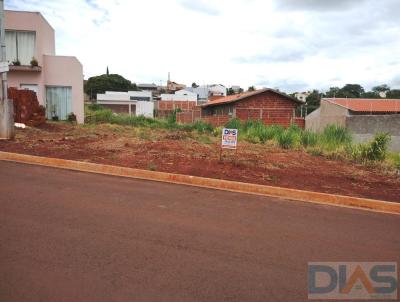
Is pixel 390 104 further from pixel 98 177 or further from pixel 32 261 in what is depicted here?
pixel 32 261

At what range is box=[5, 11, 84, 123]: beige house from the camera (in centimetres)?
2198

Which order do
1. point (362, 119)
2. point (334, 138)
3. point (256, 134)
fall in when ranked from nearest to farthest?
1. point (334, 138)
2. point (256, 134)
3. point (362, 119)

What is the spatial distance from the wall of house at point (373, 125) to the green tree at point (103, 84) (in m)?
63.5

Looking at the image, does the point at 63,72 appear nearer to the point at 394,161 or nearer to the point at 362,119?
the point at 362,119

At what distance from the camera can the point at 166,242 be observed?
4.46 m

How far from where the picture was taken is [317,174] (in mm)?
9203

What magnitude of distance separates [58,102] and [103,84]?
187ft

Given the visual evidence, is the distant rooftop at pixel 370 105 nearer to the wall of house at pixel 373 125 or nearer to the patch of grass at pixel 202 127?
the wall of house at pixel 373 125

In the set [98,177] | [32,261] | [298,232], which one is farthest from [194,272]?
[98,177]

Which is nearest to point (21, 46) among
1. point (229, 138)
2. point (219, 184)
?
point (229, 138)

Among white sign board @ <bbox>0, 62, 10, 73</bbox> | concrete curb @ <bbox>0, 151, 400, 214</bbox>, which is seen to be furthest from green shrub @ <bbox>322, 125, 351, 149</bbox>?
white sign board @ <bbox>0, 62, 10, 73</bbox>

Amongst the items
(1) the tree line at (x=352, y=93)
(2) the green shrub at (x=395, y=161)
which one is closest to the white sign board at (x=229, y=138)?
(2) the green shrub at (x=395, y=161)

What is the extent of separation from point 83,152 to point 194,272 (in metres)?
7.58
